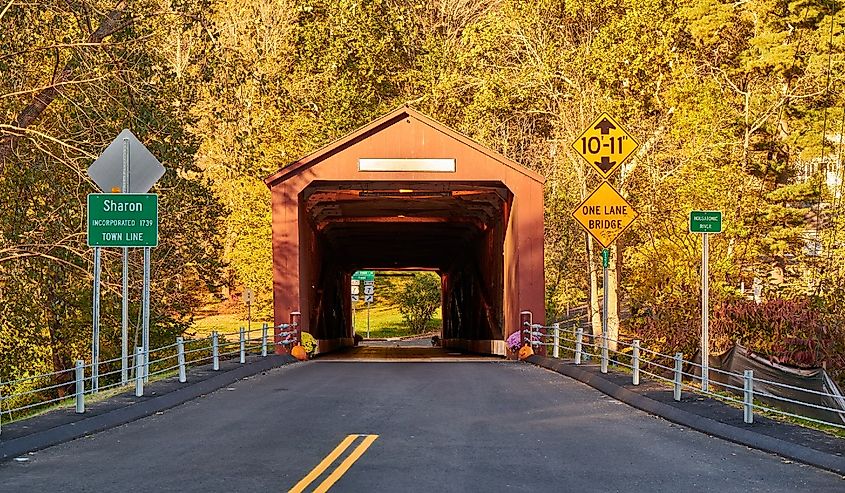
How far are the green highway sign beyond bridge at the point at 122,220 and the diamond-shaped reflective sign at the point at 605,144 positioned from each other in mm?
9739

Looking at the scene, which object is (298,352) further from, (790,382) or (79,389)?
(790,382)

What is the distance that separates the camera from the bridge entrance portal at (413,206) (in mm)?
31875

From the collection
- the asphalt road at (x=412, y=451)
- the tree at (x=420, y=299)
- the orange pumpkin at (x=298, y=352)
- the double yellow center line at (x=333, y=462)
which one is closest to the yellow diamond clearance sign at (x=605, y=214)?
the asphalt road at (x=412, y=451)

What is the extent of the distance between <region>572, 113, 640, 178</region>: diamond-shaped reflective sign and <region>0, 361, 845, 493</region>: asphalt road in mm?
6653

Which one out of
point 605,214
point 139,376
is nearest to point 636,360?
point 605,214

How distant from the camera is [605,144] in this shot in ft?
78.8

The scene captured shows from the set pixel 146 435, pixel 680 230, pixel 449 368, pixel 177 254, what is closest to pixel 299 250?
pixel 177 254

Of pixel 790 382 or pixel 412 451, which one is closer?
pixel 412 451

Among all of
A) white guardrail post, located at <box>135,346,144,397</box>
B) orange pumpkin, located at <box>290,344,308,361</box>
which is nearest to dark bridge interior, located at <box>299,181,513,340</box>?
orange pumpkin, located at <box>290,344,308,361</box>

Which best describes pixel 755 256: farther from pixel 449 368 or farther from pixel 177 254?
pixel 177 254

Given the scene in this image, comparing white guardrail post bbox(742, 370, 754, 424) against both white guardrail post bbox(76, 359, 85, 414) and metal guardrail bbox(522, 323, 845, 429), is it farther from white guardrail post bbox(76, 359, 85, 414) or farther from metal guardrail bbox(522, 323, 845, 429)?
white guardrail post bbox(76, 359, 85, 414)

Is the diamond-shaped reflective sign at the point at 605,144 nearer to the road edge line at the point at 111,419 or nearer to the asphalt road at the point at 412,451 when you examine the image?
the asphalt road at the point at 412,451

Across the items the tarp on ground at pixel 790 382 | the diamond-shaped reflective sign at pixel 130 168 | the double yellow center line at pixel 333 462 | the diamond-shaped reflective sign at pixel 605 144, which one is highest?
the diamond-shaped reflective sign at pixel 605 144

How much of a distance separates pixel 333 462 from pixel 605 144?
14465mm
